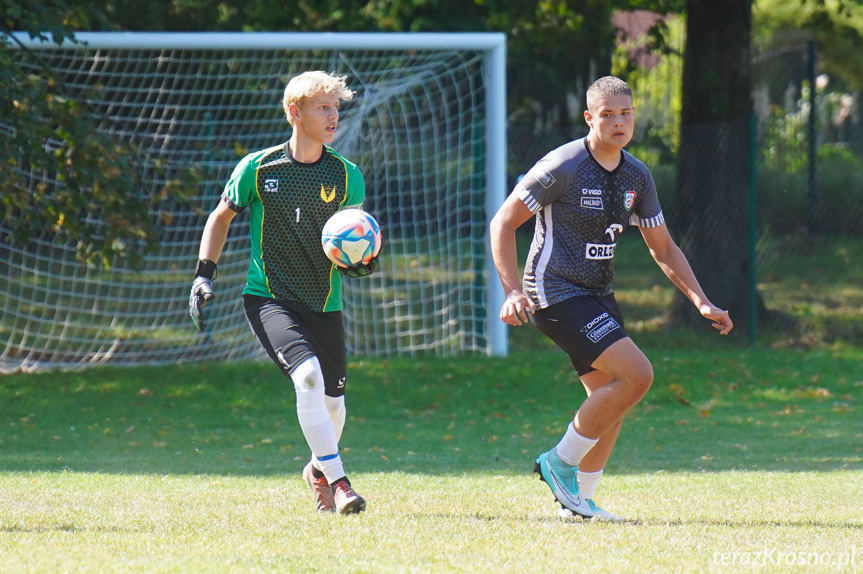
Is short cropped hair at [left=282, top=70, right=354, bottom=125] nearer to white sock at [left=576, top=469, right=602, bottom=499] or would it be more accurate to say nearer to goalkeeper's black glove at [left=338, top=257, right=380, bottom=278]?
goalkeeper's black glove at [left=338, top=257, right=380, bottom=278]

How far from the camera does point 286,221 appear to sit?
16.6 feet

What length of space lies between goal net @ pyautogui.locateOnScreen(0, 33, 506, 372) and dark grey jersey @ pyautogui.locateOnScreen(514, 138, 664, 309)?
19.4 ft

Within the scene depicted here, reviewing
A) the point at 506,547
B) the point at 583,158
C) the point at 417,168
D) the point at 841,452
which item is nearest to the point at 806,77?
the point at 417,168

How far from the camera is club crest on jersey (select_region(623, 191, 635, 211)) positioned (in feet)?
15.9

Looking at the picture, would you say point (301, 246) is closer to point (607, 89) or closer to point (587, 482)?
point (607, 89)

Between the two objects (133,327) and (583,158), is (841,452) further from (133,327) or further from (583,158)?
(133,327)

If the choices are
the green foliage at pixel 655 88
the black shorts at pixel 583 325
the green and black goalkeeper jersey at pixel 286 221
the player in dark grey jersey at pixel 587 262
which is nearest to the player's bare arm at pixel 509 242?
the player in dark grey jersey at pixel 587 262

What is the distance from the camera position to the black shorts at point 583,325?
4734 millimetres

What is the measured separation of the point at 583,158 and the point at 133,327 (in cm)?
783

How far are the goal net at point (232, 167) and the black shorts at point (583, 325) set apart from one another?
6097 millimetres

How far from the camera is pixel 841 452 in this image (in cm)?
734

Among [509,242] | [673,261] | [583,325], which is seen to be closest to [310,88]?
[509,242]

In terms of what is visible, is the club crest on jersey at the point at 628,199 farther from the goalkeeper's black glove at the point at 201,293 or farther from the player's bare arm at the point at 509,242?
the goalkeeper's black glove at the point at 201,293

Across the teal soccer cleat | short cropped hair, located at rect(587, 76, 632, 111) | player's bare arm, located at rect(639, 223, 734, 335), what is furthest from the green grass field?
short cropped hair, located at rect(587, 76, 632, 111)
